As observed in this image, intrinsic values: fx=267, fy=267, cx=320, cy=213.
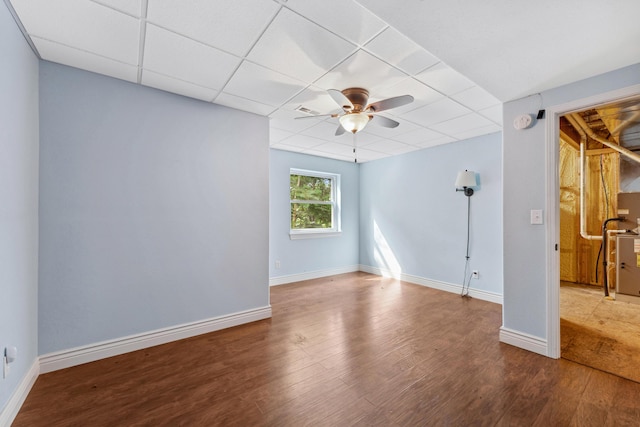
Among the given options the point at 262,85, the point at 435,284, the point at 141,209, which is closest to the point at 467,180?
the point at 435,284

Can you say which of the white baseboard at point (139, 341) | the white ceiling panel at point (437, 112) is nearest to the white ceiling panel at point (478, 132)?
the white ceiling panel at point (437, 112)

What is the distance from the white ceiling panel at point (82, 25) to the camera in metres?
1.52

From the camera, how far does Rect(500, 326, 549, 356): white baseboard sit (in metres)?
2.29

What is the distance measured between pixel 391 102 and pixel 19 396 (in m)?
3.26

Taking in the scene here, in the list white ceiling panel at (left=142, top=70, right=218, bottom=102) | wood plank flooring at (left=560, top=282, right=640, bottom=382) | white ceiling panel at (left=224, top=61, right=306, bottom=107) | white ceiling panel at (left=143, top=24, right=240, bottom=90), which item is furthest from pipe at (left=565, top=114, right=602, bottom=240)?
white ceiling panel at (left=142, top=70, right=218, bottom=102)

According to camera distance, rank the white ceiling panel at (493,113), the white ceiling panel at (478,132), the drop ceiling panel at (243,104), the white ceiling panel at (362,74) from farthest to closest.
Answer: the white ceiling panel at (478,132) < the white ceiling panel at (493,113) < the drop ceiling panel at (243,104) < the white ceiling panel at (362,74)

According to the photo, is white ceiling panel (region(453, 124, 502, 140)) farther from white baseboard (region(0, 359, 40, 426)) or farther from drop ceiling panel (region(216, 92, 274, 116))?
white baseboard (region(0, 359, 40, 426))

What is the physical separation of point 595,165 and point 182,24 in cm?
616

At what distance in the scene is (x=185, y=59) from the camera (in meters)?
2.03

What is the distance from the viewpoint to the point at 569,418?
5.15 feet

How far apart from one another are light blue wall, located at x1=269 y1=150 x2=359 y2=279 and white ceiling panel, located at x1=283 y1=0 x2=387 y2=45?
309 cm

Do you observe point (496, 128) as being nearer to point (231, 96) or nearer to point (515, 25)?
point (515, 25)

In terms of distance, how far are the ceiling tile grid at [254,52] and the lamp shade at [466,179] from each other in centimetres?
101

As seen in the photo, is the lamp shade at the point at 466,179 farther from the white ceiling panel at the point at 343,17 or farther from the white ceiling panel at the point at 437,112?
the white ceiling panel at the point at 343,17
